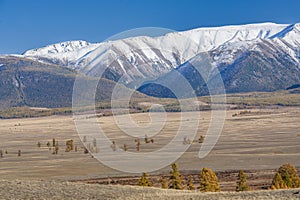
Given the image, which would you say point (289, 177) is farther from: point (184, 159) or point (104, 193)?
point (184, 159)

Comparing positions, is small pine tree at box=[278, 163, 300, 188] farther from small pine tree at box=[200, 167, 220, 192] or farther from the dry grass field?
the dry grass field

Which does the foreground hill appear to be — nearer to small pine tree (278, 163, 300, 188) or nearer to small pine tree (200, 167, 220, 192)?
small pine tree (200, 167, 220, 192)

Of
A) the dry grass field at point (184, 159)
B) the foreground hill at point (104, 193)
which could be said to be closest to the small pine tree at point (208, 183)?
the dry grass field at point (184, 159)

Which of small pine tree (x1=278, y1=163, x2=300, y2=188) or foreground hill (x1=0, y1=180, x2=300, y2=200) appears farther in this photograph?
small pine tree (x1=278, y1=163, x2=300, y2=188)

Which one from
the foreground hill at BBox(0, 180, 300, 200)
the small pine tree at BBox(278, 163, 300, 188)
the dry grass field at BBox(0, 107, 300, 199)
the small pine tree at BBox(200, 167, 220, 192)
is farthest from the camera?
the dry grass field at BBox(0, 107, 300, 199)

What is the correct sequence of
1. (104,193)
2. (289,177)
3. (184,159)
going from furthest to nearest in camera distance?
(184,159) → (289,177) → (104,193)

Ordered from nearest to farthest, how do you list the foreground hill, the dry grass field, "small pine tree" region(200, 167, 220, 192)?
the foreground hill < "small pine tree" region(200, 167, 220, 192) < the dry grass field

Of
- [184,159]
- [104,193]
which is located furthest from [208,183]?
[184,159]

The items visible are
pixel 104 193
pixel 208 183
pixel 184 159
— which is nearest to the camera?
pixel 104 193

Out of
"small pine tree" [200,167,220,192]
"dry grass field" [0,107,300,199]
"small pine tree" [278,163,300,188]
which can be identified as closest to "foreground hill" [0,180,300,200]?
"small pine tree" [200,167,220,192]

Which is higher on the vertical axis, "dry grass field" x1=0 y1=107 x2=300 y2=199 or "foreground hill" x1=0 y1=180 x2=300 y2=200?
"dry grass field" x1=0 y1=107 x2=300 y2=199

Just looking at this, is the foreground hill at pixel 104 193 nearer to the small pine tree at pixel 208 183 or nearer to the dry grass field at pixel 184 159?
the small pine tree at pixel 208 183

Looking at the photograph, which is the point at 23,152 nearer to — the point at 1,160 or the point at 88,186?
the point at 1,160

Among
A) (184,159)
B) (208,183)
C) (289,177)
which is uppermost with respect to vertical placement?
(184,159)
